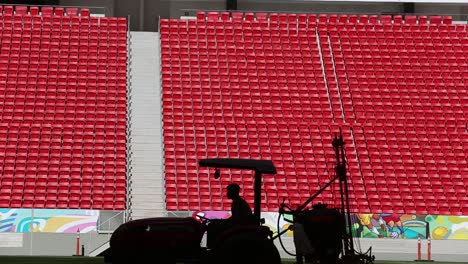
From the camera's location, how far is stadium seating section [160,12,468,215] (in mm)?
32125

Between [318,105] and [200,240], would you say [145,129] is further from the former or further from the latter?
[200,240]

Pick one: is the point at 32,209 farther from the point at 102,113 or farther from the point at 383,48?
the point at 383,48

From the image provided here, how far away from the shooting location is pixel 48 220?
1105 inches

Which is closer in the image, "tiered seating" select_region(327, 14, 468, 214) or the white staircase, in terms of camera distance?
the white staircase

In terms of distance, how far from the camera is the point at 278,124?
1362 inches

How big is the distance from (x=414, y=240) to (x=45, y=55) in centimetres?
1628

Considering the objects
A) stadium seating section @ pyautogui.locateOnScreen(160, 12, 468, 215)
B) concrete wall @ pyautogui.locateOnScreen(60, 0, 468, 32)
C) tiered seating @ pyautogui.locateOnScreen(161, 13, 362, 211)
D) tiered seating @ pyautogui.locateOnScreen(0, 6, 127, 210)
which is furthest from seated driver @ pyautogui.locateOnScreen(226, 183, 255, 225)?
concrete wall @ pyautogui.locateOnScreen(60, 0, 468, 32)

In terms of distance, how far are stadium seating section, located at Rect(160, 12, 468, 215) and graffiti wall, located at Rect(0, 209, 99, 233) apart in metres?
3.57

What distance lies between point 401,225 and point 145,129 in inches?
399

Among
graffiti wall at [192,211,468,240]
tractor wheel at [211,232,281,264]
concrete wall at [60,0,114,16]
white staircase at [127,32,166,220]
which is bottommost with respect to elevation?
graffiti wall at [192,211,468,240]

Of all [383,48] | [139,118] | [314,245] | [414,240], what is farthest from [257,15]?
[314,245]

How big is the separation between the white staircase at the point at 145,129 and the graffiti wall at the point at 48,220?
74.0 inches

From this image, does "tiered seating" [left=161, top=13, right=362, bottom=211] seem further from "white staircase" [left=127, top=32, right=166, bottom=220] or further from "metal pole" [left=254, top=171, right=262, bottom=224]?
"metal pole" [left=254, top=171, right=262, bottom=224]

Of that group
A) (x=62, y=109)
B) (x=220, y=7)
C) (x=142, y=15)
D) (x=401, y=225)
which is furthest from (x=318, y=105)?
(x=62, y=109)
